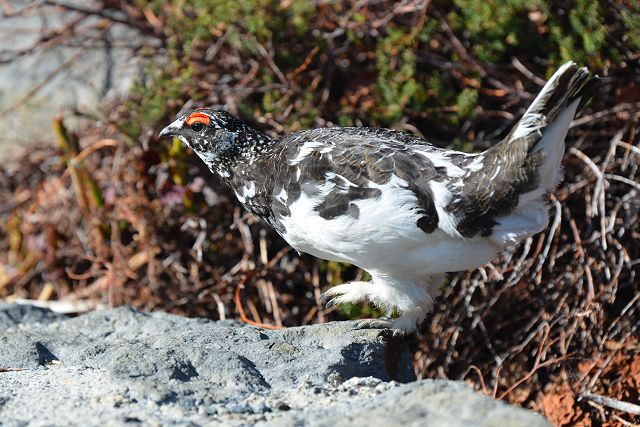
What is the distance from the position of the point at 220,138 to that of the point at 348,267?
1251 mm

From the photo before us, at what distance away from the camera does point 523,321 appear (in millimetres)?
4020

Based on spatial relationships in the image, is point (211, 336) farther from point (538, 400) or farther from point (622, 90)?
point (622, 90)

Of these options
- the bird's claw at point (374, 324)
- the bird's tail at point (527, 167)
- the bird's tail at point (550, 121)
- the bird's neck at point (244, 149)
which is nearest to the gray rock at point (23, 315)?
the bird's neck at point (244, 149)

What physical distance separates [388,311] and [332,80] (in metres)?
2.00

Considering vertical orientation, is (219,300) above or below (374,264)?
below

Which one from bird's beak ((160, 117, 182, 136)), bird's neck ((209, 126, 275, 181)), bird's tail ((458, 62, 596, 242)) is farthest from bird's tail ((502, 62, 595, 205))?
bird's beak ((160, 117, 182, 136))

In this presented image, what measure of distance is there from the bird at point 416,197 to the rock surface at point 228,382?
32 centimetres

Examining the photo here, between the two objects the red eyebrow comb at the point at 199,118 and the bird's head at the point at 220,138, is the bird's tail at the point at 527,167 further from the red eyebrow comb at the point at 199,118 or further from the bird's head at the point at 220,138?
the red eyebrow comb at the point at 199,118

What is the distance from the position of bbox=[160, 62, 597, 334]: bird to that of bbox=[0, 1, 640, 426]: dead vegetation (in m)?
0.94

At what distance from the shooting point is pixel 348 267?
4242 millimetres

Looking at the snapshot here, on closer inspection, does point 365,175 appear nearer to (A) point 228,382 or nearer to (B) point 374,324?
(B) point 374,324

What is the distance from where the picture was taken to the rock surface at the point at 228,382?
1948mm

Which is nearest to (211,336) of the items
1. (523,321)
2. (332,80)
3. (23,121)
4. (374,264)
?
(374,264)

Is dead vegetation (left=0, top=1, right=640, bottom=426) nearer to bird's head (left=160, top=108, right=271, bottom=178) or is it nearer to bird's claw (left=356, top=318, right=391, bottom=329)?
bird's claw (left=356, top=318, right=391, bottom=329)
